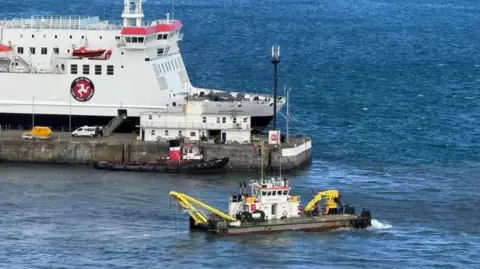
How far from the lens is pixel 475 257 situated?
8438 cm

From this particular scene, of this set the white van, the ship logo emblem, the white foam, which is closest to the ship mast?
the ship logo emblem

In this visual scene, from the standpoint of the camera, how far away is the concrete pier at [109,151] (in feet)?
347

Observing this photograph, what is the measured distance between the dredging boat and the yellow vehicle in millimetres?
20406

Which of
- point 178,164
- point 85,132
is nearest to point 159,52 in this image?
point 85,132

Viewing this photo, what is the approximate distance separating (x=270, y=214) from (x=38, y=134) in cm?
2388

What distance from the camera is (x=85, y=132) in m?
110

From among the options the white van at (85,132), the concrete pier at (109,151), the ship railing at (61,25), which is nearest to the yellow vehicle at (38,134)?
the concrete pier at (109,151)

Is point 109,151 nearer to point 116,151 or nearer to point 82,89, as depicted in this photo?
point 116,151

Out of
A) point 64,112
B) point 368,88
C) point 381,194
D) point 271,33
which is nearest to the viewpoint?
point 381,194

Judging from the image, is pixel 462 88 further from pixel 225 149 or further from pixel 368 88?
pixel 225 149

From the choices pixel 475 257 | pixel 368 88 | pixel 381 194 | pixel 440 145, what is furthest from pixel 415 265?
pixel 368 88

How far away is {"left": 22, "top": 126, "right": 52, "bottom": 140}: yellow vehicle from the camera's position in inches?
4272

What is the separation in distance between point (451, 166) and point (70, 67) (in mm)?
25106

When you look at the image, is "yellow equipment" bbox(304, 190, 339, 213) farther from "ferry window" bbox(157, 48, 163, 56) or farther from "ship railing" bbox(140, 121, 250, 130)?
"ferry window" bbox(157, 48, 163, 56)
